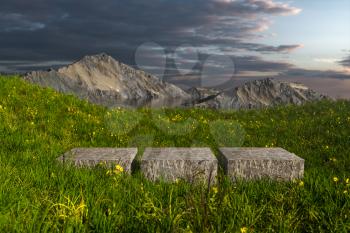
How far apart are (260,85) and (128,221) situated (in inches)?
1708

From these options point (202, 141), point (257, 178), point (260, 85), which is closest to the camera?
point (257, 178)

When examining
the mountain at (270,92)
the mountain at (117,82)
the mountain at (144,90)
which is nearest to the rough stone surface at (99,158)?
the mountain at (144,90)

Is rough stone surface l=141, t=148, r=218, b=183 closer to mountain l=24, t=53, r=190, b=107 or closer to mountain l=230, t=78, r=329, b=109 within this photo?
mountain l=230, t=78, r=329, b=109

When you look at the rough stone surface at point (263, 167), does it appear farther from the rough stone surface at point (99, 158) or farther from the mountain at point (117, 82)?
the mountain at point (117, 82)

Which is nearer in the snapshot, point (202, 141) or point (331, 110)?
point (202, 141)

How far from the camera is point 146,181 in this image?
311 inches

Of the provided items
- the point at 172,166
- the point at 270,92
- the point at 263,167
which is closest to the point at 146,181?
the point at 172,166

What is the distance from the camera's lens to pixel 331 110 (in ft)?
69.8

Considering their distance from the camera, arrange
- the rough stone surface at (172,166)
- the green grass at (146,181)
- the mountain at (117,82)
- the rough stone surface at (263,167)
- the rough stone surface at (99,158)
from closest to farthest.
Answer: the green grass at (146,181), the rough stone surface at (99,158), the rough stone surface at (172,166), the rough stone surface at (263,167), the mountain at (117,82)

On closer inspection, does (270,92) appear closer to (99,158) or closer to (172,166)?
(172,166)

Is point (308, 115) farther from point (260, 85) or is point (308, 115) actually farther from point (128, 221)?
point (260, 85)

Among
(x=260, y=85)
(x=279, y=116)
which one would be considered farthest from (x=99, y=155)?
(x=260, y=85)

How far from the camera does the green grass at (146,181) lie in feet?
17.1

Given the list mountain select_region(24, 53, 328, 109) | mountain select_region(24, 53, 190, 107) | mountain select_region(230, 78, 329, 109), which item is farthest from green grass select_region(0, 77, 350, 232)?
mountain select_region(24, 53, 190, 107)
